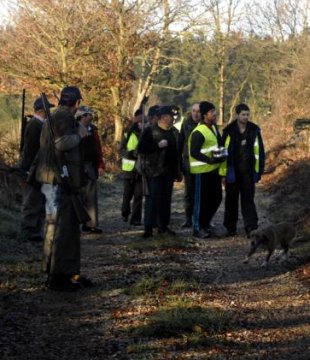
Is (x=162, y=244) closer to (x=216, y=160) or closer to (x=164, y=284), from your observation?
(x=216, y=160)

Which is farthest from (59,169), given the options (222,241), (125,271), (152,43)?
(152,43)

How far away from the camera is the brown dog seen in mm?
8523

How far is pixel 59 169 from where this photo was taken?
23.2 feet

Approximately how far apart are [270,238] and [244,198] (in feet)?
7.16

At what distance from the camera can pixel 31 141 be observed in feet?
32.5

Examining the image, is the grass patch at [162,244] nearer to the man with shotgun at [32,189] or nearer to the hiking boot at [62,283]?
the man with shotgun at [32,189]

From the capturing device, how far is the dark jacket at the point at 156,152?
10.4 m

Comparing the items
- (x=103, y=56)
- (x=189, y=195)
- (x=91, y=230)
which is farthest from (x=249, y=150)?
(x=103, y=56)

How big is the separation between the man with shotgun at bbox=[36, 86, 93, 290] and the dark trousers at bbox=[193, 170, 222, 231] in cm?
397

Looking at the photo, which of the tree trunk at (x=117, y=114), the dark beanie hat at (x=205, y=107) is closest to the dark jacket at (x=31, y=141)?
the dark beanie hat at (x=205, y=107)

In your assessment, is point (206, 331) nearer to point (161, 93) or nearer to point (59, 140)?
point (59, 140)

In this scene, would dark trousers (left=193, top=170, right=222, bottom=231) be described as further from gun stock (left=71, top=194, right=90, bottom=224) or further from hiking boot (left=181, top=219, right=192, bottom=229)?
gun stock (left=71, top=194, right=90, bottom=224)

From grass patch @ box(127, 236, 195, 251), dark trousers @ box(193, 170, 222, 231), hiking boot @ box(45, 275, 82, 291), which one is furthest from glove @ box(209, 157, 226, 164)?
hiking boot @ box(45, 275, 82, 291)

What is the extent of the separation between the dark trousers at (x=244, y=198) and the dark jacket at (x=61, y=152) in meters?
4.04
